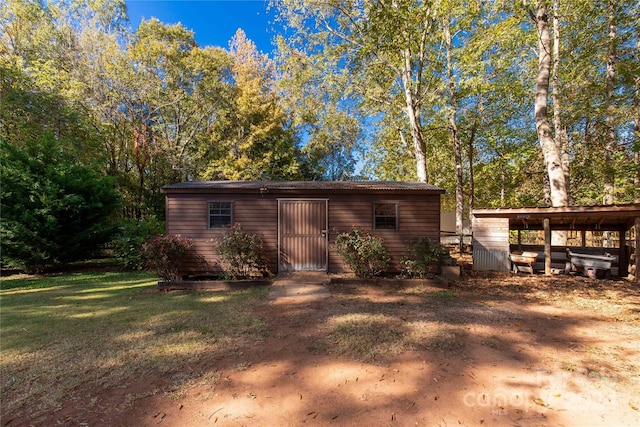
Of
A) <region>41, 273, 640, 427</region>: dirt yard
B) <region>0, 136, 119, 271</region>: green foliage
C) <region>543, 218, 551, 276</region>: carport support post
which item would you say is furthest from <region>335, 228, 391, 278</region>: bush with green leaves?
<region>0, 136, 119, 271</region>: green foliage

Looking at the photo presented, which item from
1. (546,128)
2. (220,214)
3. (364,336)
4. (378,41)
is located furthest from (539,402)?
(378,41)

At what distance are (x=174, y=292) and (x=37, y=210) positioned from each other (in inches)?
249

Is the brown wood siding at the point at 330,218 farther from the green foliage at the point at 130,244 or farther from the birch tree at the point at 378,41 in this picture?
the birch tree at the point at 378,41

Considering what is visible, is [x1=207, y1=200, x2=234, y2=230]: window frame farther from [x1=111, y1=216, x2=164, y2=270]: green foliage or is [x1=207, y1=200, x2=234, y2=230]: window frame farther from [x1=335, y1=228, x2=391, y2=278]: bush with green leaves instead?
[x1=111, y1=216, x2=164, y2=270]: green foliage

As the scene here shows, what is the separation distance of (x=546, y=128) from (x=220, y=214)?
11468 mm

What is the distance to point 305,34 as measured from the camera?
526 inches

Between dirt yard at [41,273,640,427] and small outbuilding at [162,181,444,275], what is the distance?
275cm

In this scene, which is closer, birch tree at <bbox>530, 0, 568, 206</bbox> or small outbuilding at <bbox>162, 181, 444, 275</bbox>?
small outbuilding at <bbox>162, 181, 444, 275</bbox>

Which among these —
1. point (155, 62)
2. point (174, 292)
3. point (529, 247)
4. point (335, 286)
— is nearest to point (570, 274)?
point (529, 247)

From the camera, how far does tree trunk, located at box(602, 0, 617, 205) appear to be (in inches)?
448

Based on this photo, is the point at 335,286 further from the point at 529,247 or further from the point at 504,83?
the point at 504,83

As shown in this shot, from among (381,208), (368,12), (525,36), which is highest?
(368,12)

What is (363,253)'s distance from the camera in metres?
7.30

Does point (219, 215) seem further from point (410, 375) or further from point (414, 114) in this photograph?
point (414, 114)
